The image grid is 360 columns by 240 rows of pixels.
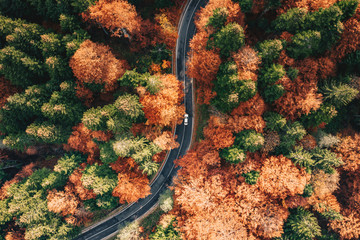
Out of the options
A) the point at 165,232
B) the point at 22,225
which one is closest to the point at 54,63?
the point at 22,225

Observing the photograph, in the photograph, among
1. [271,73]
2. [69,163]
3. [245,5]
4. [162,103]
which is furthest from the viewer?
[69,163]

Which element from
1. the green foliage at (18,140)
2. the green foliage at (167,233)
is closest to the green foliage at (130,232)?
the green foliage at (167,233)

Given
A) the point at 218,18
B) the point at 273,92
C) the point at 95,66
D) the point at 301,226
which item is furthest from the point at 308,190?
the point at 95,66

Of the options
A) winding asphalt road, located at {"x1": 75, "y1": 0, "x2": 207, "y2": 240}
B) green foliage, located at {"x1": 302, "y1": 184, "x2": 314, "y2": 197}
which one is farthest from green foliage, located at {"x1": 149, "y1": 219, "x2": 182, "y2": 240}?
green foliage, located at {"x1": 302, "y1": 184, "x2": 314, "y2": 197}

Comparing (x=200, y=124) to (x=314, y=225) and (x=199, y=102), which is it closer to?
(x=199, y=102)

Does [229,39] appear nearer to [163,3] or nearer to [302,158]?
[163,3]

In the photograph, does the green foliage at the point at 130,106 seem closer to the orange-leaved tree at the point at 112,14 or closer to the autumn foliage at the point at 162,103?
the autumn foliage at the point at 162,103

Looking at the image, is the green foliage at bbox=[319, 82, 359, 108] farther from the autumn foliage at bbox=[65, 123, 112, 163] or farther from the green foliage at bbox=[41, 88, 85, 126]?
the green foliage at bbox=[41, 88, 85, 126]
